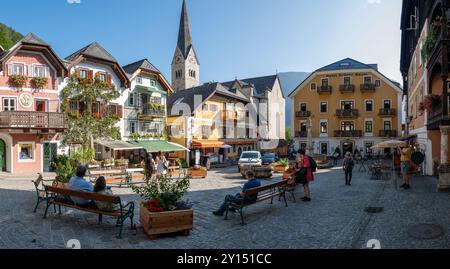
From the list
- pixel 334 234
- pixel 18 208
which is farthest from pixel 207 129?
pixel 334 234

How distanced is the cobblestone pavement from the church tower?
66550 millimetres

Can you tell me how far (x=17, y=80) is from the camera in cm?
2311

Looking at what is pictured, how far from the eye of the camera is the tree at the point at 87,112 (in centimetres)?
2548

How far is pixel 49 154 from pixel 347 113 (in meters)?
37.7

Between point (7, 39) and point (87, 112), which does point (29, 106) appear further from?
point (7, 39)

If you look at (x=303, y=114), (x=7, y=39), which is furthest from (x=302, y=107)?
(x=7, y=39)

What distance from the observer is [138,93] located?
31781 mm

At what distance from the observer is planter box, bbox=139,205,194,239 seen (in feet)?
23.1

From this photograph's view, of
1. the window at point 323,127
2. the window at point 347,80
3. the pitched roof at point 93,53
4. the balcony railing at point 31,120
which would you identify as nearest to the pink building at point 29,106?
the balcony railing at point 31,120

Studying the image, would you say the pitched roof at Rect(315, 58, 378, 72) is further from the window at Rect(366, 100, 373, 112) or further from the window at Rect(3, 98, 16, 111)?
the window at Rect(3, 98, 16, 111)

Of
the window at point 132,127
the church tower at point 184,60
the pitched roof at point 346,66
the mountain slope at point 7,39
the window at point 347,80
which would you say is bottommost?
the window at point 132,127

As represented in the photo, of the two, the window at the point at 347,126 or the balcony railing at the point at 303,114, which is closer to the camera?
the window at the point at 347,126

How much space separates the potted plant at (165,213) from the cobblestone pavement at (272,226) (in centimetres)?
23

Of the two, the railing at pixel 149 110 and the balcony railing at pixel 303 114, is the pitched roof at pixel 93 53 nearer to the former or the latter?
the railing at pixel 149 110
